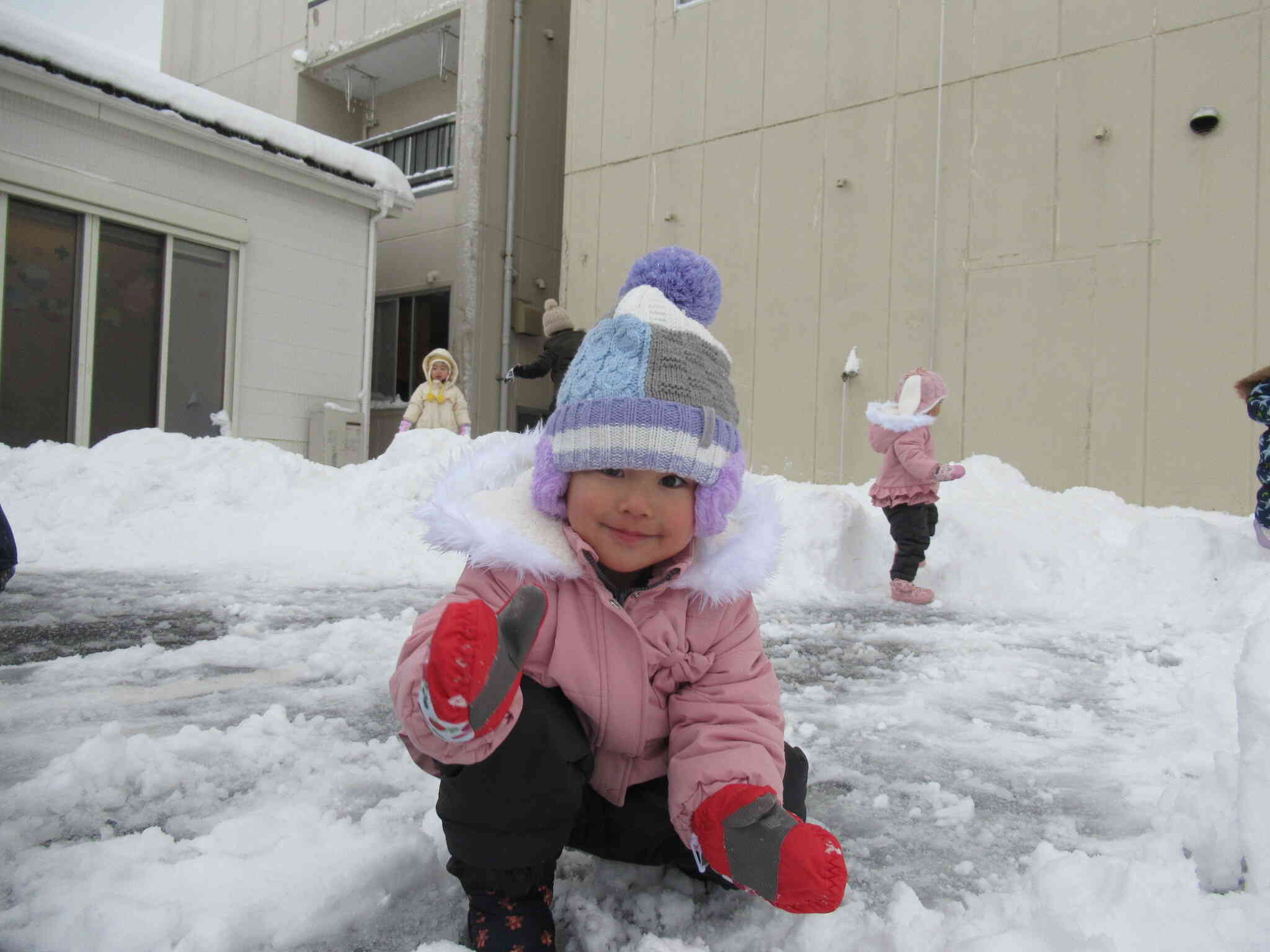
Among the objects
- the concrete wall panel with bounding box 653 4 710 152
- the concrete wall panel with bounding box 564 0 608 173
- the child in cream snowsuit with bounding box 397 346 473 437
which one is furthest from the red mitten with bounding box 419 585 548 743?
the concrete wall panel with bounding box 564 0 608 173

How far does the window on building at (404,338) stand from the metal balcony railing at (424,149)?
1.64 metres

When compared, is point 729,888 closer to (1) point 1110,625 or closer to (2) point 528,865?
(2) point 528,865

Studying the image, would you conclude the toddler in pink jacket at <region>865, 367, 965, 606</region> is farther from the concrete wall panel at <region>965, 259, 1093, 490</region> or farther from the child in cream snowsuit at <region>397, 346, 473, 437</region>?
the child in cream snowsuit at <region>397, 346, 473, 437</region>

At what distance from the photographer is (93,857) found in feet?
4.15

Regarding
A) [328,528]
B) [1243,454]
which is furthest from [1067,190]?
[328,528]

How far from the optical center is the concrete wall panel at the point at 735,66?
28.3ft

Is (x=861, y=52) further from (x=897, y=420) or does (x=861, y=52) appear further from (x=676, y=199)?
(x=897, y=420)

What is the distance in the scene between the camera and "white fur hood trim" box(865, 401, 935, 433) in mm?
4605

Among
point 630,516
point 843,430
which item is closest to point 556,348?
point 843,430

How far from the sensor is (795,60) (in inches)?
331

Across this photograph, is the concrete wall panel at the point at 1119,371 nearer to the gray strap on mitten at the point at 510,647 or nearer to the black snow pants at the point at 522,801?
the black snow pants at the point at 522,801

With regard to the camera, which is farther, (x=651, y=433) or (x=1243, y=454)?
(x=1243, y=454)

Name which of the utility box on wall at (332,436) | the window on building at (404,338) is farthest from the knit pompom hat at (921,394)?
the window on building at (404,338)

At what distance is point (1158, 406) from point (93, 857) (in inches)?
282
